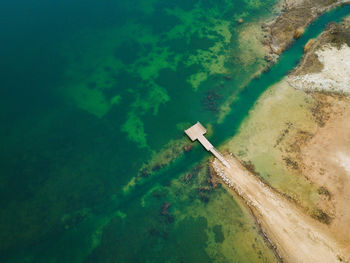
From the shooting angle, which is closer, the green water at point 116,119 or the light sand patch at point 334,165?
the light sand patch at point 334,165

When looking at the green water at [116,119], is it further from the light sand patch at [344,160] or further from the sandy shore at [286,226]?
the light sand patch at [344,160]

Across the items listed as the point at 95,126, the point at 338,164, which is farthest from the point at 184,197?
the point at 338,164

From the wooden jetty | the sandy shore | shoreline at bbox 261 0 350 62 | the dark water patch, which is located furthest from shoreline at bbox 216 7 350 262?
the dark water patch

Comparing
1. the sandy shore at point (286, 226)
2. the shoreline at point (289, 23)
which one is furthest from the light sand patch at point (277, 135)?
the shoreline at point (289, 23)

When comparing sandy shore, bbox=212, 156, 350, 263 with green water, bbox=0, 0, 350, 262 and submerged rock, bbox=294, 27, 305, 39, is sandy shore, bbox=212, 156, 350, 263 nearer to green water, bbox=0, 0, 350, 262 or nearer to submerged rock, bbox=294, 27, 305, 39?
green water, bbox=0, 0, 350, 262

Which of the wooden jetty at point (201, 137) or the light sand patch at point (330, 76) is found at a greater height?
the light sand patch at point (330, 76)

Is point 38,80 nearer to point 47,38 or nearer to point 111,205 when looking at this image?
point 47,38
